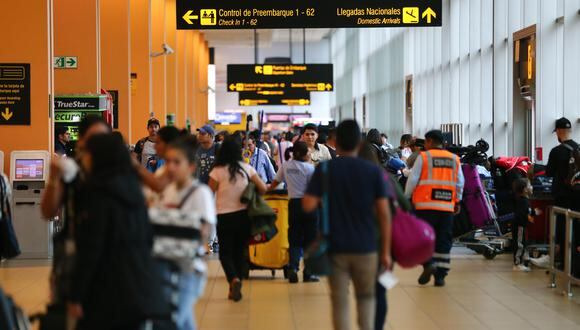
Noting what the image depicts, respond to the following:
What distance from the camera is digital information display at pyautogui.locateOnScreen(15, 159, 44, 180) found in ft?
47.4

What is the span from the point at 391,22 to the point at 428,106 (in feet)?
37.2

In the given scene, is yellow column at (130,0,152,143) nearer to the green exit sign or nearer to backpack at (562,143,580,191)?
the green exit sign

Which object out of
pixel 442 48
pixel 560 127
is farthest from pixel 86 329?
pixel 442 48

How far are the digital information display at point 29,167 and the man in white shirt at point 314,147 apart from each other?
12.5 feet

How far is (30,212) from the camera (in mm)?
14516

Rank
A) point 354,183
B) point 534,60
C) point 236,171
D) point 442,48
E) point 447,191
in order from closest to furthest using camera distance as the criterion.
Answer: point 354,183 → point 236,171 → point 447,191 → point 534,60 → point 442,48

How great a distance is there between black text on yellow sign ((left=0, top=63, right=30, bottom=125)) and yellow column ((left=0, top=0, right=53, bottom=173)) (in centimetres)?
7

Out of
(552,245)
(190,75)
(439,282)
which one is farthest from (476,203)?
(190,75)

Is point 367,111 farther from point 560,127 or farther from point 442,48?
point 560,127

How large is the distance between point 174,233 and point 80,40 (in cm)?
1413

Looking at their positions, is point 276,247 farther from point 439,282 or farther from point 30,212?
point 30,212

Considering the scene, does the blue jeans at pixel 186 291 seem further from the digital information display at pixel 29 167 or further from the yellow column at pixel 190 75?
the yellow column at pixel 190 75

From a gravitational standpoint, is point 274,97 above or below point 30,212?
above

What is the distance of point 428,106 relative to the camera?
29.3 m
